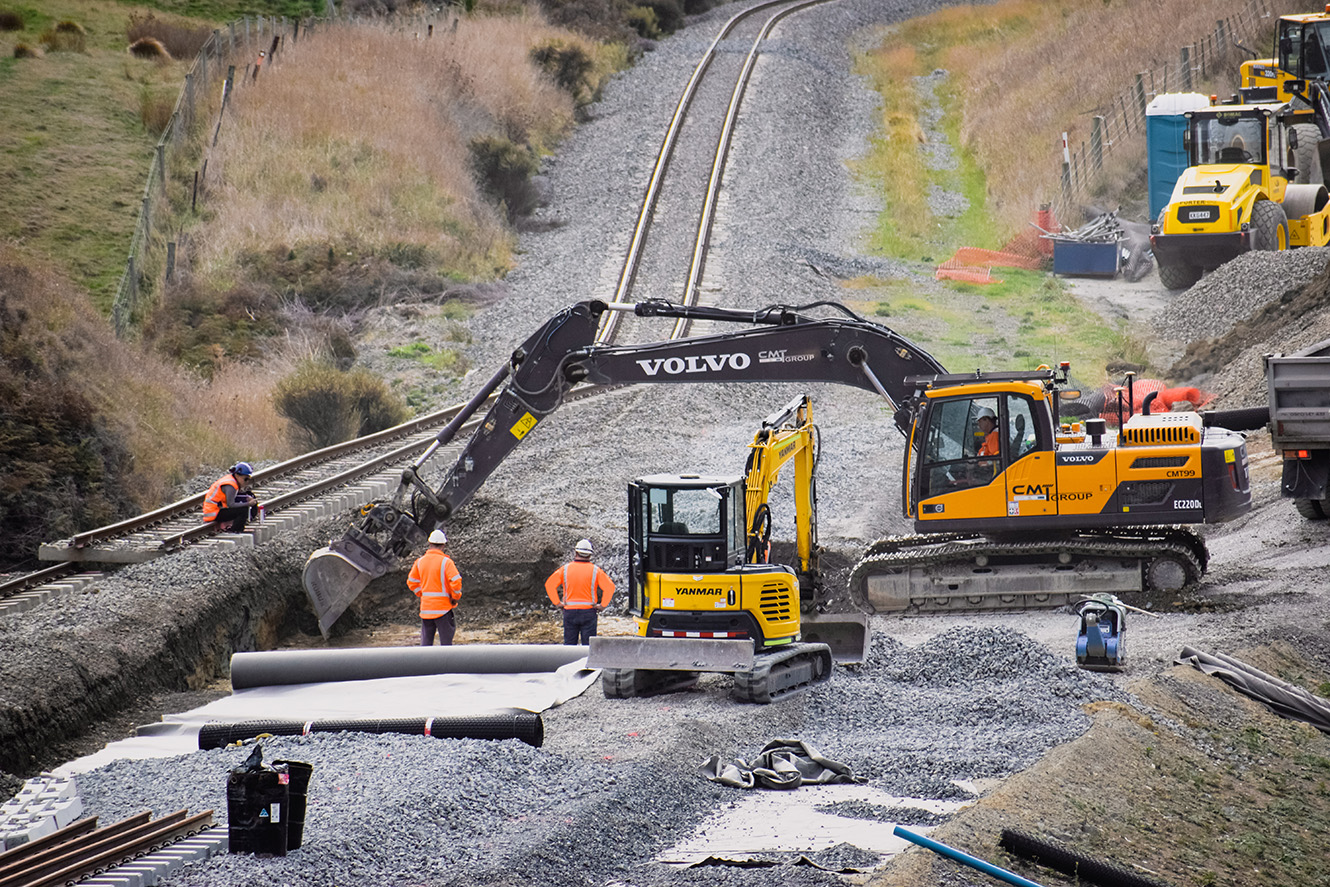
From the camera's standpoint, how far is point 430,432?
76.5 ft

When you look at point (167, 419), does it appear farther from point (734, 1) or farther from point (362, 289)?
point (734, 1)

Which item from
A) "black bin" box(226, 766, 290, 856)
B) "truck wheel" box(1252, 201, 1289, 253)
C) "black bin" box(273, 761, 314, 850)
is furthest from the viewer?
"truck wheel" box(1252, 201, 1289, 253)

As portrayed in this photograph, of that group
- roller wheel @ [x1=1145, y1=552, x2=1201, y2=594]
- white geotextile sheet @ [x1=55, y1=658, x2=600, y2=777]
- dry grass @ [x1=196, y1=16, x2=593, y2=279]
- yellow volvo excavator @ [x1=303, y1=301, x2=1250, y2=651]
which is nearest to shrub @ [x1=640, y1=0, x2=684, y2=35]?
dry grass @ [x1=196, y1=16, x2=593, y2=279]

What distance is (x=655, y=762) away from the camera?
10.5 meters

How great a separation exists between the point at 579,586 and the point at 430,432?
937 centimetres

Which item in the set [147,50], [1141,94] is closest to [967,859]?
[1141,94]

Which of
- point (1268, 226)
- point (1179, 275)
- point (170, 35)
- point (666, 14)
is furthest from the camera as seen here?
point (666, 14)

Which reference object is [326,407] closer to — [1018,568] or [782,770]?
[1018,568]

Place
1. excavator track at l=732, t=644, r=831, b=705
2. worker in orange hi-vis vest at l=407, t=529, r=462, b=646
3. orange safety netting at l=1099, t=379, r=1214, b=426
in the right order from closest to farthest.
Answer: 1. excavator track at l=732, t=644, r=831, b=705
2. worker in orange hi-vis vest at l=407, t=529, r=462, b=646
3. orange safety netting at l=1099, t=379, r=1214, b=426

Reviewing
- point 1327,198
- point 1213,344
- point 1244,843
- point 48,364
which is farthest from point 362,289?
point 1244,843

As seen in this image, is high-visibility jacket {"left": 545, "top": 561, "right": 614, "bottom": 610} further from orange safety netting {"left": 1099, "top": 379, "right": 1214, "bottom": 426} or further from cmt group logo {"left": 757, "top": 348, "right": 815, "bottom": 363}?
orange safety netting {"left": 1099, "top": 379, "right": 1214, "bottom": 426}

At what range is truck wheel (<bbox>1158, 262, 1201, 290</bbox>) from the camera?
2853 cm

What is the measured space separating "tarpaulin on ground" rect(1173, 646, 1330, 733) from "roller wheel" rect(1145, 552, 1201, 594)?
313 cm

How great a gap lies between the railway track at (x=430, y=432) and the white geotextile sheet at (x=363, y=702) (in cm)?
295
